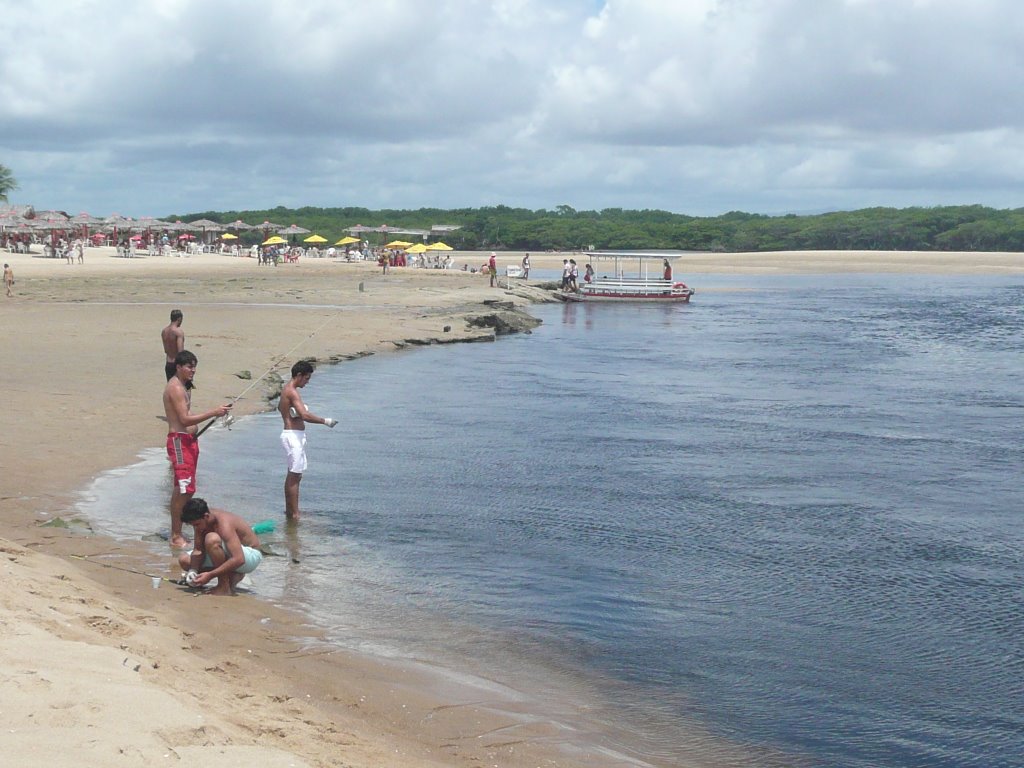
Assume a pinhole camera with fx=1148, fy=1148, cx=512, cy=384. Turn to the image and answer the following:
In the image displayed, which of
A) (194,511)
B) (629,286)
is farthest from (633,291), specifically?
(194,511)

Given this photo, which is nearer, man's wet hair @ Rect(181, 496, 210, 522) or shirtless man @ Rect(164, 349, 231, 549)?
man's wet hair @ Rect(181, 496, 210, 522)

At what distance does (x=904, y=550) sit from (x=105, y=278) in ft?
144

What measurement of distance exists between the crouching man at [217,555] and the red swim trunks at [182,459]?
3.32 ft

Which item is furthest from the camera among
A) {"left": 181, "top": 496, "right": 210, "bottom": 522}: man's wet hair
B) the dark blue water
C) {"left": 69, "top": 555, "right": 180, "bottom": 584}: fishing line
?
{"left": 69, "top": 555, "right": 180, "bottom": 584}: fishing line

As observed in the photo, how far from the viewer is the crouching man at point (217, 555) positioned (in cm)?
841

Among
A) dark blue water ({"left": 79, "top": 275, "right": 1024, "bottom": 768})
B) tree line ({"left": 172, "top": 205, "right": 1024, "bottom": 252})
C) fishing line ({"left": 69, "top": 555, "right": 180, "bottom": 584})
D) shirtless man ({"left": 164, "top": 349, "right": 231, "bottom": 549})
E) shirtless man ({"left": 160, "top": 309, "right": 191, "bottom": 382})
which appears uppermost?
tree line ({"left": 172, "top": 205, "right": 1024, "bottom": 252})

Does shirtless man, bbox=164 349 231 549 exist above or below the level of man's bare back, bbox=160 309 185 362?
below

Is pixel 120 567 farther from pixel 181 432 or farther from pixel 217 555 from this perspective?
pixel 181 432

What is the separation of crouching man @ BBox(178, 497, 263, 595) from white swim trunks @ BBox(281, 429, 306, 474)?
7.17ft

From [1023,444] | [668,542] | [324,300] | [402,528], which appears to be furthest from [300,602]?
[324,300]

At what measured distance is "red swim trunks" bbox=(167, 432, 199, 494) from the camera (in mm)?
9555

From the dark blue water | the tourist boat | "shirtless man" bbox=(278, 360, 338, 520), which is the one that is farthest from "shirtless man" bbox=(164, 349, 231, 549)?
the tourist boat

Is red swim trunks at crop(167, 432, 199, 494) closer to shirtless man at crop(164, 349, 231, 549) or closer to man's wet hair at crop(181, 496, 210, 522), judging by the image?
shirtless man at crop(164, 349, 231, 549)

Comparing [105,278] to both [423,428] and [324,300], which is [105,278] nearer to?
[324,300]
